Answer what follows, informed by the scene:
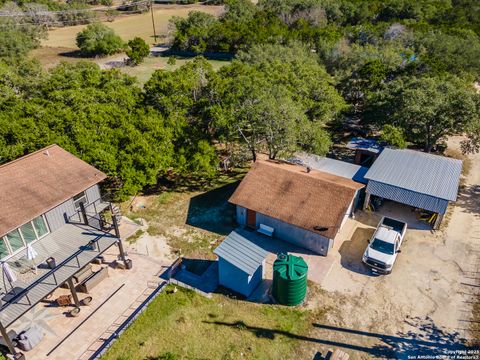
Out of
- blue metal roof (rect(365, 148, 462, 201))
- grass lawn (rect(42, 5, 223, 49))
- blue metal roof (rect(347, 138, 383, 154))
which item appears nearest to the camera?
blue metal roof (rect(365, 148, 462, 201))

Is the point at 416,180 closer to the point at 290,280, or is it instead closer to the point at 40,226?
the point at 290,280

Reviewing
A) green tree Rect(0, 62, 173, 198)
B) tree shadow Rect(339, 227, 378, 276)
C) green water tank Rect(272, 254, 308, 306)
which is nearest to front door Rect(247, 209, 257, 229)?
Answer: green water tank Rect(272, 254, 308, 306)

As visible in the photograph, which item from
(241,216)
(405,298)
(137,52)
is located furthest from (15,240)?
(137,52)

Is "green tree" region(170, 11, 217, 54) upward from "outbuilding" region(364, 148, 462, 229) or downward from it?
upward

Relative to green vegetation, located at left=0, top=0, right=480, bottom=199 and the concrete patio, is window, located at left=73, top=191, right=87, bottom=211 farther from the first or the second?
the concrete patio

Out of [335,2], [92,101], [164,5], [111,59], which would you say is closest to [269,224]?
[92,101]
